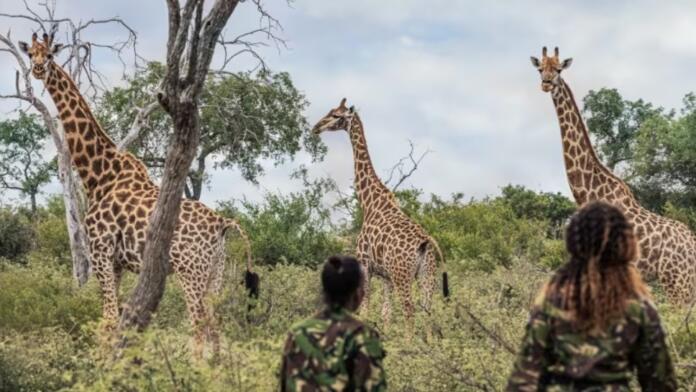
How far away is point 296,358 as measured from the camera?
417 centimetres

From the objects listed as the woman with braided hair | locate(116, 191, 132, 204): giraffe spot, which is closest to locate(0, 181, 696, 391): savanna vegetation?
locate(116, 191, 132, 204): giraffe spot

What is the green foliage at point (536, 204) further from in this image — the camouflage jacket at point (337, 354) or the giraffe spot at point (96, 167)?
the camouflage jacket at point (337, 354)

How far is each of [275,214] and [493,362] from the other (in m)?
15.9

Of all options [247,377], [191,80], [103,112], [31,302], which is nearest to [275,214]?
[103,112]

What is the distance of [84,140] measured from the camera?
1019cm

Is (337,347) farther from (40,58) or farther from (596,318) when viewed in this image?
(40,58)

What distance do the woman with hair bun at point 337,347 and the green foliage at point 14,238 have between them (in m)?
20.7

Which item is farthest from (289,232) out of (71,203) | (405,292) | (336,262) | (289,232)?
(336,262)

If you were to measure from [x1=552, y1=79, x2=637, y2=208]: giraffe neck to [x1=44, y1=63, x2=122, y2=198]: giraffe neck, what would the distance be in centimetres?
420

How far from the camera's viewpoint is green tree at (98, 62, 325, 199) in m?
27.8

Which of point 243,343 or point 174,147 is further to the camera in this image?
point 174,147

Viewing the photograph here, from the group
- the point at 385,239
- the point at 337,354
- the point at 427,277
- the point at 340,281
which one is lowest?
the point at 337,354

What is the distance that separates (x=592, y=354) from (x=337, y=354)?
0.95 meters

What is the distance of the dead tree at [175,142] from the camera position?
7586mm
